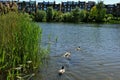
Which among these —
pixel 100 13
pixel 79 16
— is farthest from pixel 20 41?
pixel 100 13

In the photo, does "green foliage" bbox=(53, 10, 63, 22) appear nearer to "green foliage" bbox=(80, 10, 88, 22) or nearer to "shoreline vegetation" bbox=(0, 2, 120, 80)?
"green foliage" bbox=(80, 10, 88, 22)

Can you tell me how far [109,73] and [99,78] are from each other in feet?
4.05

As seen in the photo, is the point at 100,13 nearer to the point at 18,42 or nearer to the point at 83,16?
the point at 83,16

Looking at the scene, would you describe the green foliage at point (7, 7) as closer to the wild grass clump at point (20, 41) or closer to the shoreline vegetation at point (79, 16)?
the wild grass clump at point (20, 41)

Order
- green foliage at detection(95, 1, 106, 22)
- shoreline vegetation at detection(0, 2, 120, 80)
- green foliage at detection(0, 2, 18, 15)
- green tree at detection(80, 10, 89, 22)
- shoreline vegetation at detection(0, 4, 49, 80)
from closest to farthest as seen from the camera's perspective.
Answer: shoreline vegetation at detection(0, 2, 120, 80) < shoreline vegetation at detection(0, 4, 49, 80) < green foliage at detection(0, 2, 18, 15) < green foliage at detection(95, 1, 106, 22) < green tree at detection(80, 10, 89, 22)

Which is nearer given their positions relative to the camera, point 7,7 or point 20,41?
point 20,41

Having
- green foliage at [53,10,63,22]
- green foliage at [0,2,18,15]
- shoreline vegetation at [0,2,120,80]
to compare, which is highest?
green foliage at [0,2,18,15]

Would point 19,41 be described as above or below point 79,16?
above

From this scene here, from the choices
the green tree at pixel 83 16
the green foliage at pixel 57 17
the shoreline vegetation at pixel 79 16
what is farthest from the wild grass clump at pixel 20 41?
the green foliage at pixel 57 17

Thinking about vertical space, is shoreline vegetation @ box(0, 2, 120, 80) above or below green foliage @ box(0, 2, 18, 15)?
below

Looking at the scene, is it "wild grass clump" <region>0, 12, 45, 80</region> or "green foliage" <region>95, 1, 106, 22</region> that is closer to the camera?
"wild grass clump" <region>0, 12, 45, 80</region>

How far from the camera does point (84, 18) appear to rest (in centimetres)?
11731

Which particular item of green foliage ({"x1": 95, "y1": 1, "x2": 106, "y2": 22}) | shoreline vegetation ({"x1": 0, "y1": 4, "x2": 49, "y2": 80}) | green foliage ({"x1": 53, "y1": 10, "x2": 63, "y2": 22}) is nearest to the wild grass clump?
shoreline vegetation ({"x1": 0, "y1": 4, "x2": 49, "y2": 80})

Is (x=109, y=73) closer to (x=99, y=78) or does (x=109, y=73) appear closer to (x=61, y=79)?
(x=99, y=78)
